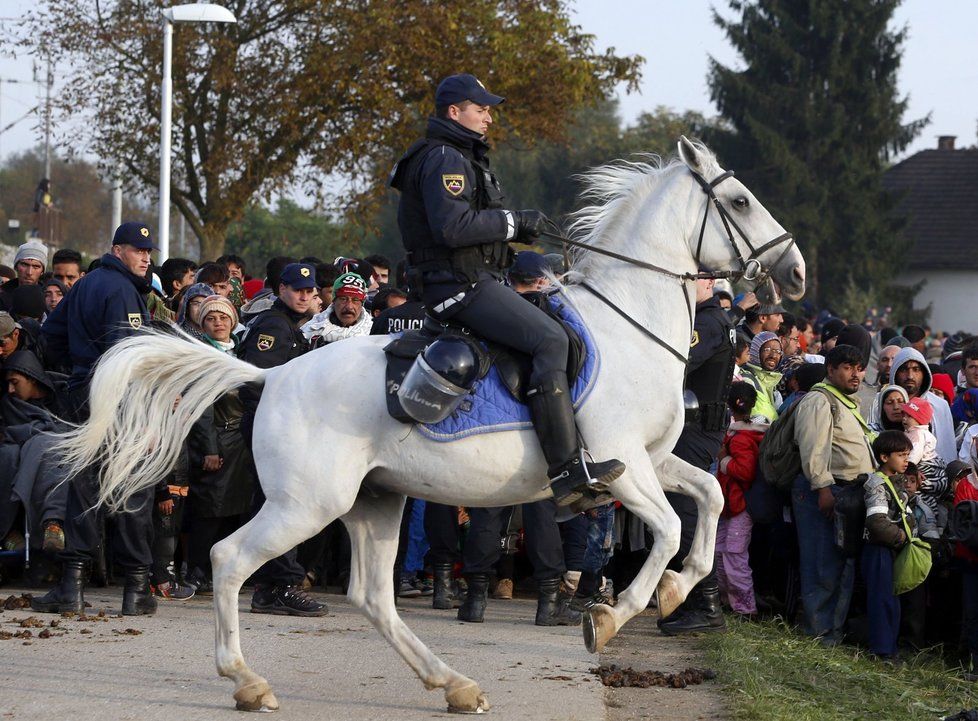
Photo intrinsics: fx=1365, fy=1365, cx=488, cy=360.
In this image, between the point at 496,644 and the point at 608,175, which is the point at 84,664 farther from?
the point at 608,175

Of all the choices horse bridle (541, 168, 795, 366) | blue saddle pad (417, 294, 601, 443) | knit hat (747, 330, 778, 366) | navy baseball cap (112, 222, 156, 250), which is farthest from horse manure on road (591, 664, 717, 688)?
knit hat (747, 330, 778, 366)

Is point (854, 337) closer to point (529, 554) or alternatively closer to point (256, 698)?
point (529, 554)

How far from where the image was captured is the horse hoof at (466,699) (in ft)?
21.8

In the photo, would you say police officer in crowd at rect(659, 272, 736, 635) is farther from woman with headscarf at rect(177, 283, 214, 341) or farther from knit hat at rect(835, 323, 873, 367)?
knit hat at rect(835, 323, 873, 367)

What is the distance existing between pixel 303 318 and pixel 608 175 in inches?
129

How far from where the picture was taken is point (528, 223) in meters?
6.91

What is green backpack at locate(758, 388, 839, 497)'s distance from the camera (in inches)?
378

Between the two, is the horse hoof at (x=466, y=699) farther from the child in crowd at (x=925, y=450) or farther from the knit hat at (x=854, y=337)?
the knit hat at (x=854, y=337)

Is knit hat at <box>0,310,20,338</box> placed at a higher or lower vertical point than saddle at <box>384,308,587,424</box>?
higher

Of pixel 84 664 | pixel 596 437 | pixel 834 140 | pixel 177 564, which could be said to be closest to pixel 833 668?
pixel 596 437

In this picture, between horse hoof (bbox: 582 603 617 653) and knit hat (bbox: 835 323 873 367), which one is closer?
horse hoof (bbox: 582 603 617 653)

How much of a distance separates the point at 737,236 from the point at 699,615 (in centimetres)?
294

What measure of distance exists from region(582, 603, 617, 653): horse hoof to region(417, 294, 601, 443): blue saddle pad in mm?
980

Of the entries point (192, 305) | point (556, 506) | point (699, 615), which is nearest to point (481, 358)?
point (556, 506)
